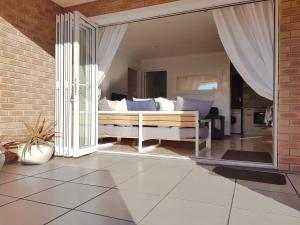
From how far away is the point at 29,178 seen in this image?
8.25ft

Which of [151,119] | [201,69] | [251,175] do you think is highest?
[201,69]

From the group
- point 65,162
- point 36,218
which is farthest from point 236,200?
point 65,162

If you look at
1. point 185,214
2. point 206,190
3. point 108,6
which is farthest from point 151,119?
point 185,214

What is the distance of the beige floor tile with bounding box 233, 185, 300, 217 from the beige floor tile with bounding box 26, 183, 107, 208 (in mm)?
1178

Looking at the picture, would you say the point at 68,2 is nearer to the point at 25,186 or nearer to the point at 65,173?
the point at 65,173

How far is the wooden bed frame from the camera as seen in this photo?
12.4 feet

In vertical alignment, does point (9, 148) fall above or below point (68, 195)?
above

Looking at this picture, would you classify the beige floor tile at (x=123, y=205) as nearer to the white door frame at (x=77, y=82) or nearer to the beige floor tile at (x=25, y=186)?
the beige floor tile at (x=25, y=186)

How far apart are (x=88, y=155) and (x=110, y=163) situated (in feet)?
2.17

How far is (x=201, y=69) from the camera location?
25.7 ft

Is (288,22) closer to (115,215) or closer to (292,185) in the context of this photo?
(292,185)

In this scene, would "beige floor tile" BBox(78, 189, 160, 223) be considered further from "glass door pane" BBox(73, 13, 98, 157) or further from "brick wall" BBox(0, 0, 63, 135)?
"brick wall" BBox(0, 0, 63, 135)

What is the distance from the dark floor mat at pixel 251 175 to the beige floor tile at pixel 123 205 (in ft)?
3.70

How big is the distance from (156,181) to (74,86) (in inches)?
74.6
